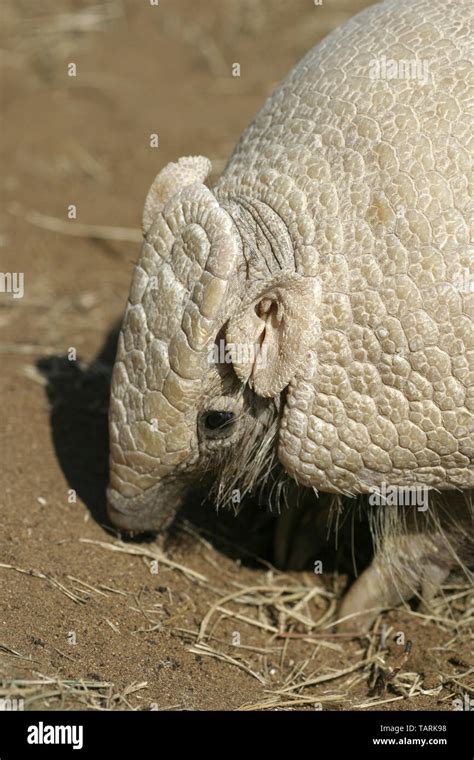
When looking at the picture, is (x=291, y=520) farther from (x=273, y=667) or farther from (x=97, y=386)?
(x=97, y=386)

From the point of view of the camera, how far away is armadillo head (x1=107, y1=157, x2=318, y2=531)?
3566 mm

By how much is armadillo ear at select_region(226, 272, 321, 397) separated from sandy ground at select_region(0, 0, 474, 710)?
75 cm

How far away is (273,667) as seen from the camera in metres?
4.25

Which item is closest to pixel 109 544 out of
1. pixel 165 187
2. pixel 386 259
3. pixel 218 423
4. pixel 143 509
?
pixel 143 509

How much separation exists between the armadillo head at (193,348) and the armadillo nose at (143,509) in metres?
0.05

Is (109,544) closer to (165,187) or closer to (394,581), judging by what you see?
(394,581)

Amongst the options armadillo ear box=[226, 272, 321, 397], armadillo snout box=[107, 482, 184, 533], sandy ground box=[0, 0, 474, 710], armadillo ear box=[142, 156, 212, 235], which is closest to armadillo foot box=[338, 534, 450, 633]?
sandy ground box=[0, 0, 474, 710]

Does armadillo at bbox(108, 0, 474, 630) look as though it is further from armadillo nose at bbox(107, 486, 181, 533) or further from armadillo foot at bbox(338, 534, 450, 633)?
A: armadillo foot at bbox(338, 534, 450, 633)

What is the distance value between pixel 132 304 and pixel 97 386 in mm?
1829

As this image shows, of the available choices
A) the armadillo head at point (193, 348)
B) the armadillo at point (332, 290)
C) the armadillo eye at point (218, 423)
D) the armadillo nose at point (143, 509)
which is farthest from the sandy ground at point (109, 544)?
the armadillo eye at point (218, 423)

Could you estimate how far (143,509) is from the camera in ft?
13.9

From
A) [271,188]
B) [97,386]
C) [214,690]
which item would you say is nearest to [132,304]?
[271,188]

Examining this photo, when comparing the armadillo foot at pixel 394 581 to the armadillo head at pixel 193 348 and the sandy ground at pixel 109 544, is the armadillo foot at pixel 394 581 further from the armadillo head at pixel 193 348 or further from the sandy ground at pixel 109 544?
the armadillo head at pixel 193 348

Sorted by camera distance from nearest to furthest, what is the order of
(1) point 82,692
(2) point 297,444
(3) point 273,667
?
(1) point 82,692 < (2) point 297,444 < (3) point 273,667
